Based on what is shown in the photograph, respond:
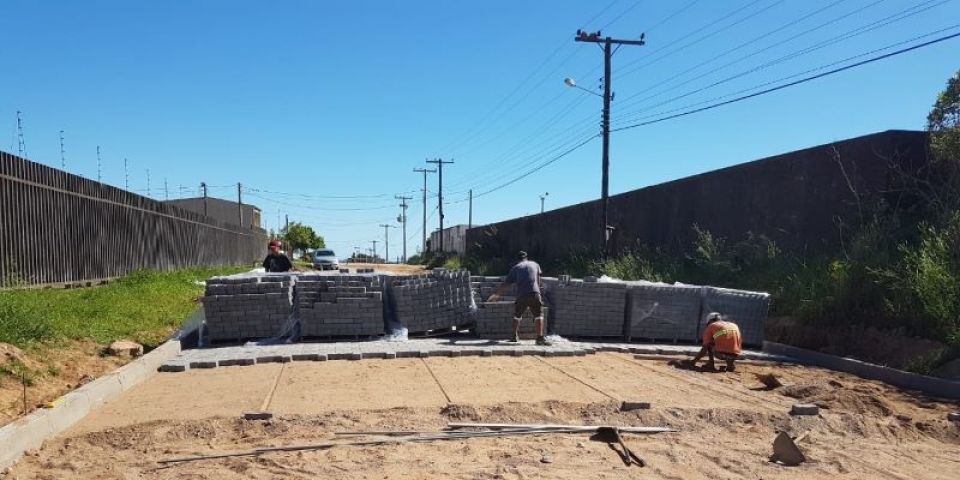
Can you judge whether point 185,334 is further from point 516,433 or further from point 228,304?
point 516,433

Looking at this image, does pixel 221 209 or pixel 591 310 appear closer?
pixel 591 310

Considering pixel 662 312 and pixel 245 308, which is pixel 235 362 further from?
pixel 662 312

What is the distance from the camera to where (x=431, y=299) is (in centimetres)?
1261

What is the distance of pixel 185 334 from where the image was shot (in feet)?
37.8

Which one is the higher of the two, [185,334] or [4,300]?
[4,300]

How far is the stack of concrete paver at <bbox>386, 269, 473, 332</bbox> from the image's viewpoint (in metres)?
12.4

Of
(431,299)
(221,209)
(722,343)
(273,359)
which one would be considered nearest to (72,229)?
(273,359)

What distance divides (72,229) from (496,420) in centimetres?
1159

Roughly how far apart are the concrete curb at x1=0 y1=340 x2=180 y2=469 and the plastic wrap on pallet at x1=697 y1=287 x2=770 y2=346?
9.34m

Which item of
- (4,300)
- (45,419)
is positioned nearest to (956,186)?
(45,419)

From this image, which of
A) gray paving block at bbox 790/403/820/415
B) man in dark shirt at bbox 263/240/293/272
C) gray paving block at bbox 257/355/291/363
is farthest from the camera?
man in dark shirt at bbox 263/240/293/272

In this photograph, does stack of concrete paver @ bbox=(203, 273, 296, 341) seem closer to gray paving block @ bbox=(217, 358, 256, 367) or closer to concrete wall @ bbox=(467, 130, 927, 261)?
gray paving block @ bbox=(217, 358, 256, 367)

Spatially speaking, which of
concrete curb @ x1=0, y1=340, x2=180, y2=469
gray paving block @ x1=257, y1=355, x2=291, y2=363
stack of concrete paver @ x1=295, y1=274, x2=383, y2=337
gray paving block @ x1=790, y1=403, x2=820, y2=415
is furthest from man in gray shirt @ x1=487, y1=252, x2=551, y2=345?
concrete curb @ x1=0, y1=340, x2=180, y2=469

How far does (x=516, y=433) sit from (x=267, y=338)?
6.84 m
